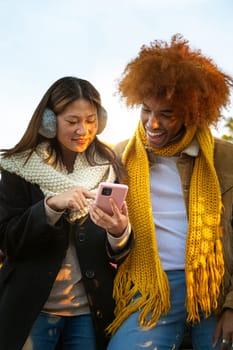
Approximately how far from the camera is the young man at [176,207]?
2.42 m

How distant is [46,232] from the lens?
2.21 m

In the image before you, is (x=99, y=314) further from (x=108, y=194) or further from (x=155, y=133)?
(x=155, y=133)

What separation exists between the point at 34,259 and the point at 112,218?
42 centimetres

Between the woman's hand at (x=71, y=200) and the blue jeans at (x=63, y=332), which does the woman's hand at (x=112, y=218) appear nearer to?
the woman's hand at (x=71, y=200)

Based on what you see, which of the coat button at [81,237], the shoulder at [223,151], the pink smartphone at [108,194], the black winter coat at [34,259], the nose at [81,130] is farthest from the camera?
the shoulder at [223,151]

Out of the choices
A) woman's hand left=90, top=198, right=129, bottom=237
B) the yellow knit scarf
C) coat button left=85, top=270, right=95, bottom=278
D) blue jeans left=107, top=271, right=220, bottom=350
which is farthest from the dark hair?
blue jeans left=107, top=271, right=220, bottom=350

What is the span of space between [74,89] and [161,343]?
129cm

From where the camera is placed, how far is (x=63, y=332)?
2.36 m

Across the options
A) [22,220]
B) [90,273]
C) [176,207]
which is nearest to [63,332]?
[90,273]

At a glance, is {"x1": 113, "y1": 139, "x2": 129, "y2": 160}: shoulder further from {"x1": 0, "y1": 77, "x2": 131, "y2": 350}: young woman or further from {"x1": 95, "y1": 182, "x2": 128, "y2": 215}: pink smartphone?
{"x1": 95, "y1": 182, "x2": 128, "y2": 215}: pink smartphone

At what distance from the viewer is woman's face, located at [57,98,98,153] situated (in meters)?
2.41

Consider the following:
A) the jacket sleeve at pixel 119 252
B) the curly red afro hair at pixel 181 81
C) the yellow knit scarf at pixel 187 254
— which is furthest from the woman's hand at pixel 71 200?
the curly red afro hair at pixel 181 81

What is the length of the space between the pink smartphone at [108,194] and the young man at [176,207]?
0.40m

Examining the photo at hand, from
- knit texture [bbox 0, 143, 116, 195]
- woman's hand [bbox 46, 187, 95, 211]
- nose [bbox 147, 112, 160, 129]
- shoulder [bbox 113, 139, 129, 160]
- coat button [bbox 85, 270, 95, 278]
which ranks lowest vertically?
coat button [bbox 85, 270, 95, 278]
